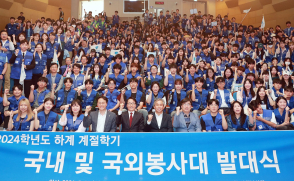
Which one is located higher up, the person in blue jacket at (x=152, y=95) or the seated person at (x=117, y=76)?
the seated person at (x=117, y=76)

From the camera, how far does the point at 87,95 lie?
6.24 metres

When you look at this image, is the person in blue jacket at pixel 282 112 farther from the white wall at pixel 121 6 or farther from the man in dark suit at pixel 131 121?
the white wall at pixel 121 6

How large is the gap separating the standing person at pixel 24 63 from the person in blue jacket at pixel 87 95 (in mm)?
1673

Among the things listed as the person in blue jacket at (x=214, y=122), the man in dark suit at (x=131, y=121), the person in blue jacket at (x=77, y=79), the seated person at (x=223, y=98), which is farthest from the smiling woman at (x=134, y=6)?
the person in blue jacket at (x=214, y=122)

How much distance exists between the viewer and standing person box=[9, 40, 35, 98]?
674 centimetres

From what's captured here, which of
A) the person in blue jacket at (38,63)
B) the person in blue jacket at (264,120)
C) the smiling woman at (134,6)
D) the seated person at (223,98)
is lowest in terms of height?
the person in blue jacket at (264,120)

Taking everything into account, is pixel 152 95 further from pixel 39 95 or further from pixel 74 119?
pixel 39 95

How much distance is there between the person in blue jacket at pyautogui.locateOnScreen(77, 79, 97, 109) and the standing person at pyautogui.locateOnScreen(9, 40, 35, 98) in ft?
5.49

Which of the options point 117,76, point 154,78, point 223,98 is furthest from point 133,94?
point 223,98

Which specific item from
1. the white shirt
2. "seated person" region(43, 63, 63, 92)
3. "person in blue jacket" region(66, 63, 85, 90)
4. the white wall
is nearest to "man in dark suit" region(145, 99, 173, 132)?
the white shirt

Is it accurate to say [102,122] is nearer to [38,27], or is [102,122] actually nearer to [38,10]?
[38,27]

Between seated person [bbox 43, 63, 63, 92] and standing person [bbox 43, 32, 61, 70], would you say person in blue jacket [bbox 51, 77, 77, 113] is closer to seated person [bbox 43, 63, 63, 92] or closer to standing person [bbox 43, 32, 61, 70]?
seated person [bbox 43, 63, 63, 92]

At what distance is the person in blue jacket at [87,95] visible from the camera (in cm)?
618

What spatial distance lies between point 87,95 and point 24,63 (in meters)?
2.09
